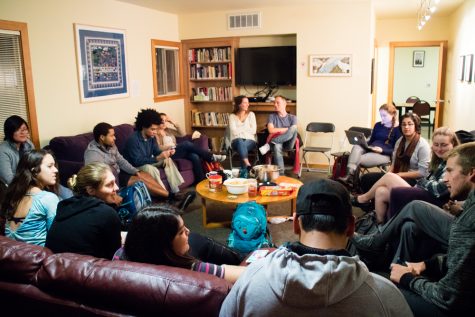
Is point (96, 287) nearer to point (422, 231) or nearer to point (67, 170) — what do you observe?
point (422, 231)

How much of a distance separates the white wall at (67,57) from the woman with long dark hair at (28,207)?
2.10 metres

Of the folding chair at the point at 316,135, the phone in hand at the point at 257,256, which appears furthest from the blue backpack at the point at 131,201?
the folding chair at the point at 316,135

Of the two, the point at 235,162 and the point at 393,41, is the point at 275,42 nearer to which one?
the point at 235,162

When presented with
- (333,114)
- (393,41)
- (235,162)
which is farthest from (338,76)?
(393,41)

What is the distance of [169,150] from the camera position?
16.8ft

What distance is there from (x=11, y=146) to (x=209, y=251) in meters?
2.60

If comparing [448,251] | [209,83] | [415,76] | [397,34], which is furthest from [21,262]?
[415,76]

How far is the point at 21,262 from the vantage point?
178 centimetres

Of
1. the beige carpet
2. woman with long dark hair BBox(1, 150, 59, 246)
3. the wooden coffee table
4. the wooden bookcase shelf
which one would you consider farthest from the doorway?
woman with long dark hair BBox(1, 150, 59, 246)

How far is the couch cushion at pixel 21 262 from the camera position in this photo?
1782 millimetres

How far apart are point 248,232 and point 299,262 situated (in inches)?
82.9

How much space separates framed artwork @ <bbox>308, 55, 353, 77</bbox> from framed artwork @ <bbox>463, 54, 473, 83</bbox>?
5.26ft

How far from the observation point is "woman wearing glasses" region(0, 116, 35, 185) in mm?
3863

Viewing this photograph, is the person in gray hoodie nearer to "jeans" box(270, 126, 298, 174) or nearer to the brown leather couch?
the brown leather couch
